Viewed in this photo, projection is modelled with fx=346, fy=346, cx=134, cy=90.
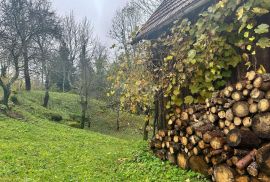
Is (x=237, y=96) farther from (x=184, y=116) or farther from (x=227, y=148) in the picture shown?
(x=184, y=116)

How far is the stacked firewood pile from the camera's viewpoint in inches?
192

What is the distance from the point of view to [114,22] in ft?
127

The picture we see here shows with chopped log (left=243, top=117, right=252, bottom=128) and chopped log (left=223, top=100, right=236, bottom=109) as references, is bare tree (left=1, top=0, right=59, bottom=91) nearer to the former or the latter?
chopped log (left=223, top=100, right=236, bottom=109)

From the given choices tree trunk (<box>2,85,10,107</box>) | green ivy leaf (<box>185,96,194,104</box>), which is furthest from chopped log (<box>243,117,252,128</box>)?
tree trunk (<box>2,85,10,107</box>)

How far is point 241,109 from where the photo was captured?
5.34m

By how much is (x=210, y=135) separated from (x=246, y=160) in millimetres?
977

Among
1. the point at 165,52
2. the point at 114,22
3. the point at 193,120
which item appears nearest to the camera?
the point at 193,120

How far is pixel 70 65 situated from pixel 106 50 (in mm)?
4177

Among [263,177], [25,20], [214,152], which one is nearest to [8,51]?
[25,20]

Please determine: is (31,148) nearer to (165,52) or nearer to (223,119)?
(165,52)

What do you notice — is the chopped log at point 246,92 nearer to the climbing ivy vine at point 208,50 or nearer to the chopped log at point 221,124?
the climbing ivy vine at point 208,50

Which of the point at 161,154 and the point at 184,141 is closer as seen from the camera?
the point at 184,141

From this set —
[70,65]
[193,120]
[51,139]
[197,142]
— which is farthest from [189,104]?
[70,65]

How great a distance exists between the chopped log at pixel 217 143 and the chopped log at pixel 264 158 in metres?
0.95
